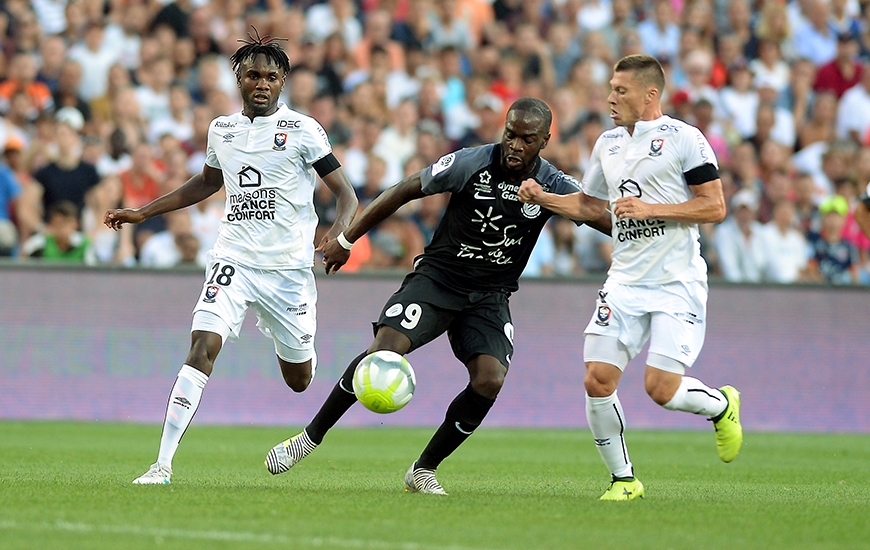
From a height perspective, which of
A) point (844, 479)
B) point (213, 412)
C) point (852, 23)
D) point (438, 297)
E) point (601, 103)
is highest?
point (852, 23)

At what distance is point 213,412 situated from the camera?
15242 mm

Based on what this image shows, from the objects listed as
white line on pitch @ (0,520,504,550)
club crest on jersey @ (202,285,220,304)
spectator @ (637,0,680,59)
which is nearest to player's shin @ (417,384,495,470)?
club crest on jersey @ (202,285,220,304)

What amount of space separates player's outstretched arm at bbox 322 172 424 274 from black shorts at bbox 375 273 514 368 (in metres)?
0.43

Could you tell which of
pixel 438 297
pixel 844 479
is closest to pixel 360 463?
A: pixel 438 297

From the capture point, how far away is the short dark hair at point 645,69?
309 inches

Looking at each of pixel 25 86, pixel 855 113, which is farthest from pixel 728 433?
pixel 855 113

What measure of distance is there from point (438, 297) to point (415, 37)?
11.6m

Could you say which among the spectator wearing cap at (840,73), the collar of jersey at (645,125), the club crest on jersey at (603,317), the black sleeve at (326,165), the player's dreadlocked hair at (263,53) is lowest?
the club crest on jersey at (603,317)

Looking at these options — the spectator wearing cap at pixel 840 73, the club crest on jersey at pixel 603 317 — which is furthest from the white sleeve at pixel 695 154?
the spectator wearing cap at pixel 840 73

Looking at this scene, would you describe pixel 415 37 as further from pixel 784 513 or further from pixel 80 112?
pixel 784 513

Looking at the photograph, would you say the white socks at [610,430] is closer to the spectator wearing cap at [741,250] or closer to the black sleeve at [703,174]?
the black sleeve at [703,174]

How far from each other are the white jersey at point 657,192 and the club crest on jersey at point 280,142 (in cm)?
214

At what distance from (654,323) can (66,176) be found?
377 inches

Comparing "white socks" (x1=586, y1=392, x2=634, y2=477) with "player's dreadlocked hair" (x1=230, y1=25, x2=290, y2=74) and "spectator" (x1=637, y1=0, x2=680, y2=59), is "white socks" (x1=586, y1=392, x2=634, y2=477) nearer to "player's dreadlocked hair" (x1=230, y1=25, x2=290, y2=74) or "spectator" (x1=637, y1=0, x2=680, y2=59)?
"player's dreadlocked hair" (x1=230, y1=25, x2=290, y2=74)
